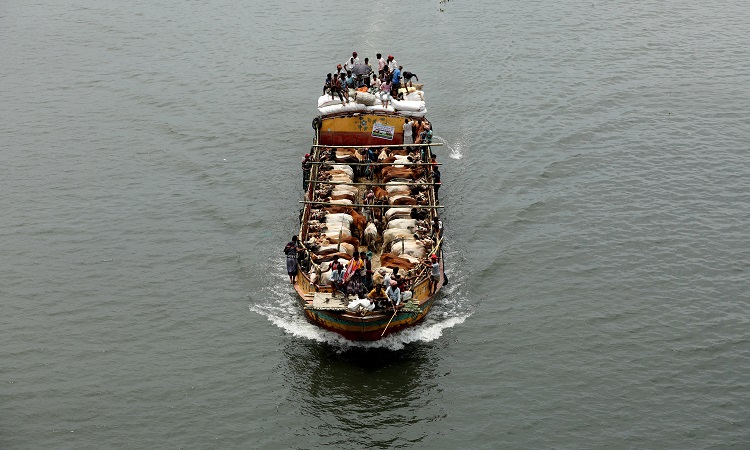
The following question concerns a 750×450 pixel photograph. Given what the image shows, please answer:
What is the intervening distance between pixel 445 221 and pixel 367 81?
36.2ft

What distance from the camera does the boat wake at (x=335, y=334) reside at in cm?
3875

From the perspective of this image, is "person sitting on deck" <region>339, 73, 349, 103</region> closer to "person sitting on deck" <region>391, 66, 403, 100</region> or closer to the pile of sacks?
the pile of sacks

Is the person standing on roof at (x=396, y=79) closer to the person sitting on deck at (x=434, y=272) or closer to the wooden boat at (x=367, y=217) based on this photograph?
the wooden boat at (x=367, y=217)

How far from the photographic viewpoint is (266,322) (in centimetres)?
4050

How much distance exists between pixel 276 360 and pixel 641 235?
66.5 feet

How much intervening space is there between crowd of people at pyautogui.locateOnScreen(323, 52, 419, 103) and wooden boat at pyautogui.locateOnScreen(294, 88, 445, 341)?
128 centimetres

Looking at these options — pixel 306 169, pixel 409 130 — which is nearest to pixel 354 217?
pixel 306 169

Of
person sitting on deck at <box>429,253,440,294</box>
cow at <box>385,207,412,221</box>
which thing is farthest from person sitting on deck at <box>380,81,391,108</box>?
person sitting on deck at <box>429,253,440,294</box>

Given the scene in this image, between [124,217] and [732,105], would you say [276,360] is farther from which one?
[732,105]

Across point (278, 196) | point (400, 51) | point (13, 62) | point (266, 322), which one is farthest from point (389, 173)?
point (13, 62)

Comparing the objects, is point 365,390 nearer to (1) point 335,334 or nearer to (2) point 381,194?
(1) point 335,334

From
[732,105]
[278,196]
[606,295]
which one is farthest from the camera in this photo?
[732,105]

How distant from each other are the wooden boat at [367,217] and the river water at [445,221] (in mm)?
1845

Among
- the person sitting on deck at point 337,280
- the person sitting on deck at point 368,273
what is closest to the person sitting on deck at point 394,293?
the person sitting on deck at point 368,273
